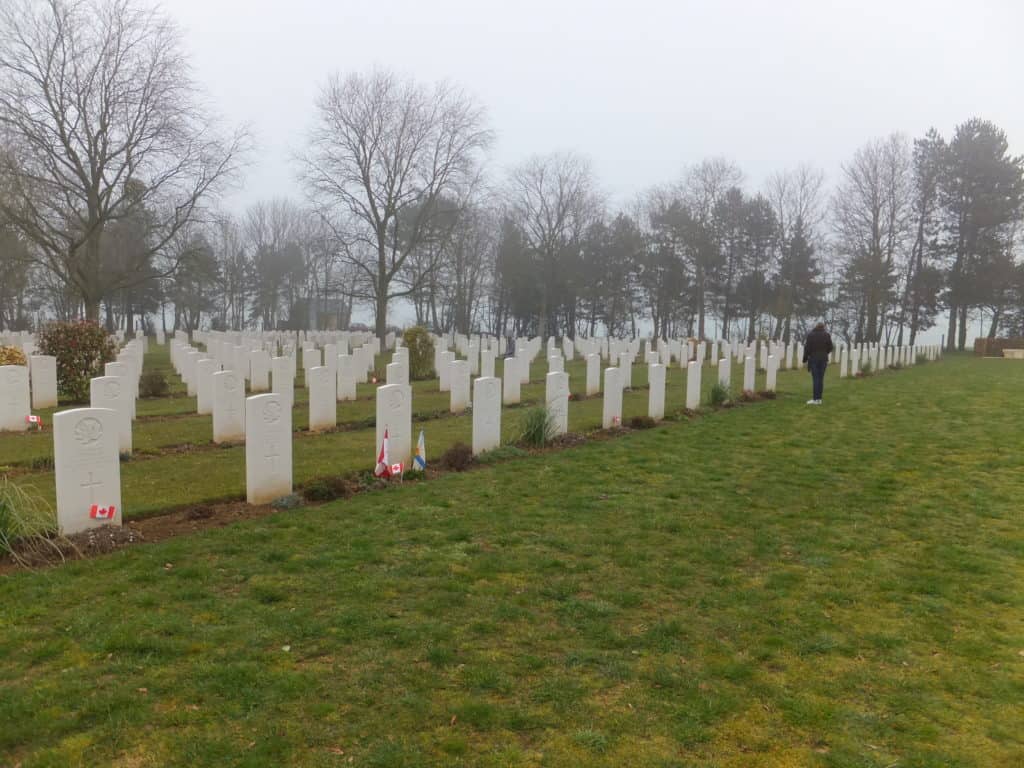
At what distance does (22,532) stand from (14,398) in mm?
6567

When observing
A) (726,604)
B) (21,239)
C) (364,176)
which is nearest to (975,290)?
(364,176)

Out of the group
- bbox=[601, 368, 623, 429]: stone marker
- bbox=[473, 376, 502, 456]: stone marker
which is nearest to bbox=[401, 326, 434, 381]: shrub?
bbox=[601, 368, 623, 429]: stone marker

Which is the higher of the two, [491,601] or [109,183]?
[109,183]

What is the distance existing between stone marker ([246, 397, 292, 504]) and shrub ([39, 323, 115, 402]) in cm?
1017

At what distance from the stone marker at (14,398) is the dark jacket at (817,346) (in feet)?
46.5

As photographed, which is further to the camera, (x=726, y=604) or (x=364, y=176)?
(x=364, y=176)

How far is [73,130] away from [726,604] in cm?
2783

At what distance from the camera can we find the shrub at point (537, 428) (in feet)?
32.1

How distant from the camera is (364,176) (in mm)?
36906

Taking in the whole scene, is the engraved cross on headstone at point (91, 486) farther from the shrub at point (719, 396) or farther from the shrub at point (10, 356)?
the shrub at point (719, 396)

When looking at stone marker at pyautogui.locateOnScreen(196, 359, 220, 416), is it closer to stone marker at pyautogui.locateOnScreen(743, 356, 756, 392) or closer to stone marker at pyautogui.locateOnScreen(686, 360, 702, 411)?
stone marker at pyautogui.locateOnScreen(686, 360, 702, 411)

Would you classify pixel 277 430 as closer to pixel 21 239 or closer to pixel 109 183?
pixel 109 183

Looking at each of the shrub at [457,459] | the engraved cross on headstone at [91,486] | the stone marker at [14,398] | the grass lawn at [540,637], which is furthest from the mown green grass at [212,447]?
the grass lawn at [540,637]

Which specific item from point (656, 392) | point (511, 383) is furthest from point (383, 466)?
point (511, 383)
